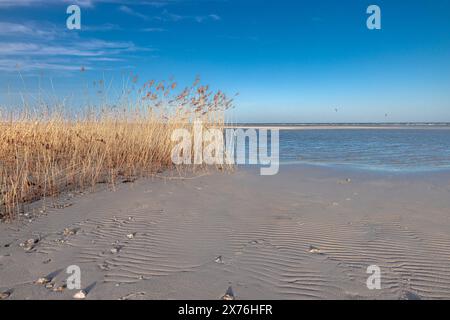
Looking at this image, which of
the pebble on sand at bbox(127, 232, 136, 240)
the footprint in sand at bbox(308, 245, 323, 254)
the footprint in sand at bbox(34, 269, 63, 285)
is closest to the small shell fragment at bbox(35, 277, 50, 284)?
the footprint in sand at bbox(34, 269, 63, 285)

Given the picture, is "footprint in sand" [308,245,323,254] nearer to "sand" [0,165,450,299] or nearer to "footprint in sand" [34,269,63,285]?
"sand" [0,165,450,299]

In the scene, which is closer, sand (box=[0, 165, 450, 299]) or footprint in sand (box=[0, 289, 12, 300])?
footprint in sand (box=[0, 289, 12, 300])

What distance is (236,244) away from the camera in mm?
3412

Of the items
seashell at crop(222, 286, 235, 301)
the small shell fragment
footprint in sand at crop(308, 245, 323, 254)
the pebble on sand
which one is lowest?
seashell at crop(222, 286, 235, 301)

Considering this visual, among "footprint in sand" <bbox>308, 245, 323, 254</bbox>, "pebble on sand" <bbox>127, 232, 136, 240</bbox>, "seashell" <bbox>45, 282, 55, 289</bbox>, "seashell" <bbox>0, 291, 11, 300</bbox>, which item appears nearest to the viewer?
"seashell" <bbox>0, 291, 11, 300</bbox>

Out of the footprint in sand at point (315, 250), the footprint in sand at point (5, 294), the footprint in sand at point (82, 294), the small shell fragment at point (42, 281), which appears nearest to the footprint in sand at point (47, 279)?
the small shell fragment at point (42, 281)

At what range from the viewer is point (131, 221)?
4.16 metres

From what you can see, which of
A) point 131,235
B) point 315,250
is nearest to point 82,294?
point 131,235

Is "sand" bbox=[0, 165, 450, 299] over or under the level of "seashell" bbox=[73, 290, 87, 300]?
over

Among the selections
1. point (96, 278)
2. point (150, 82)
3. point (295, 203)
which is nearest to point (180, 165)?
point (150, 82)

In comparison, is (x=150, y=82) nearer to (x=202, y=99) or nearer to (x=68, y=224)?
(x=202, y=99)

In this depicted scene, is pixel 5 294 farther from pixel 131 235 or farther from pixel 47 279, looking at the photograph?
pixel 131 235

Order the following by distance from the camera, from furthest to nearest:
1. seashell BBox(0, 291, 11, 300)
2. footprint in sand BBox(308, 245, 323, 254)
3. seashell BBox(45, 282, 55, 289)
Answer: footprint in sand BBox(308, 245, 323, 254) < seashell BBox(45, 282, 55, 289) < seashell BBox(0, 291, 11, 300)

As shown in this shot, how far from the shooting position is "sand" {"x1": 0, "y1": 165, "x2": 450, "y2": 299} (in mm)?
2523
